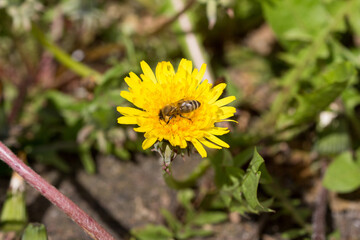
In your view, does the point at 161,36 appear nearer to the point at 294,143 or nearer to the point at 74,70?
the point at 74,70

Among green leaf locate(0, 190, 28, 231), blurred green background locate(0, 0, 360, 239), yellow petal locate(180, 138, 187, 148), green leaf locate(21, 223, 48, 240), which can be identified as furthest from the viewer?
blurred green background locate(0, 0, 360, 239)

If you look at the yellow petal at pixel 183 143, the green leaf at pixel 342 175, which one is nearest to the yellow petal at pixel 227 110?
the yellow petal at pixel 183 143

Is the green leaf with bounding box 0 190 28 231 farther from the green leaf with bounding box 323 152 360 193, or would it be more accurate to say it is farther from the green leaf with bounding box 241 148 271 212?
the green leaf with bounding box 323 152 360 193

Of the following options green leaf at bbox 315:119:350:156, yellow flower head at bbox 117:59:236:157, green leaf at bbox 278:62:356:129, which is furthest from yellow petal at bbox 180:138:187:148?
green leaf at bbox 315:119:350:156

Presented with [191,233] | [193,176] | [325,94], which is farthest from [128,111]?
[325,94]

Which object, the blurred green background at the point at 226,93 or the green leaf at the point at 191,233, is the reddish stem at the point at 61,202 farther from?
the green leaf at the point at 191,233

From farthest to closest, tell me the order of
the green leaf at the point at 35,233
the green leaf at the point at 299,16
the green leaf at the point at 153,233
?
the green leaf at the point at 299,16 < the green leaf at the point at 153,233 < the green leaf at the point at 35,233
